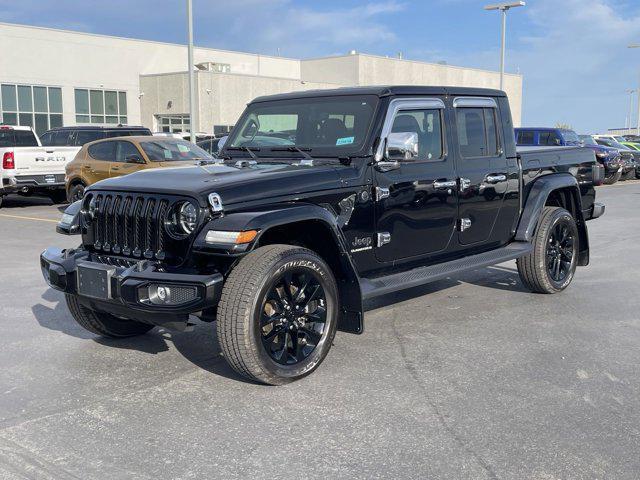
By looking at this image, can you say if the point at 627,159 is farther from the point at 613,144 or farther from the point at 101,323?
the point at 101,323

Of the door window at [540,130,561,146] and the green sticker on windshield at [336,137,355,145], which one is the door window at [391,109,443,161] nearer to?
the green sticker on windshield at [336,137,355,145]

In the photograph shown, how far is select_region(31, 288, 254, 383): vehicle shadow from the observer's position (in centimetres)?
502

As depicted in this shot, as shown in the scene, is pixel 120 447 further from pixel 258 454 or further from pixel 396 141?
pixel 396 141

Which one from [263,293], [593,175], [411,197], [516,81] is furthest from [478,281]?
[516,81]

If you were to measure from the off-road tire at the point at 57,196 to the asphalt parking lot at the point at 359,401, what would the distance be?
10.7 m

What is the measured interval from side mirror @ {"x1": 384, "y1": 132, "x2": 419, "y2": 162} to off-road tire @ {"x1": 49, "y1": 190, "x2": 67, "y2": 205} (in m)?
13.1

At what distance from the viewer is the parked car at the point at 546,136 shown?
75.9ft

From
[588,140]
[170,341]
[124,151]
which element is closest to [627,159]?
[588,140]

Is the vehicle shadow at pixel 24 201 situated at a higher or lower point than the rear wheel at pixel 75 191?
lower

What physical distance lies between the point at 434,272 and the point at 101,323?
2578 millimetres

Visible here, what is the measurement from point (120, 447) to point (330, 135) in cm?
284

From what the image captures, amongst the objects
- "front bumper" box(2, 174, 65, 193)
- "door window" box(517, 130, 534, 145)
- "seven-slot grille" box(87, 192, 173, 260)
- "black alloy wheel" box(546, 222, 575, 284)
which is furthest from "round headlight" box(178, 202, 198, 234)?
"door window" box(517, 130, 534, 145)

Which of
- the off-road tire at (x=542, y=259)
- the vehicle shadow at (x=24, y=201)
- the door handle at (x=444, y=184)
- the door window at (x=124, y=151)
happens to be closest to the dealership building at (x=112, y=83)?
the vehicle shadow at (x=24, y=201)

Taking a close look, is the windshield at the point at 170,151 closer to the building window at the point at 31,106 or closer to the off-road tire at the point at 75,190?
the off-road tire at the point at 75,190
